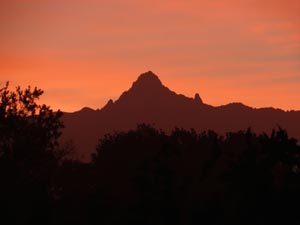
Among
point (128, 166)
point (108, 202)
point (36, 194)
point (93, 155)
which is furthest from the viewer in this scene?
point (93, 155)

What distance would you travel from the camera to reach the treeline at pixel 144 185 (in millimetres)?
27016

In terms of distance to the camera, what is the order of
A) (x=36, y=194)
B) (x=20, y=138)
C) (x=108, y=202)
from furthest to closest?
1. (x=108, y=202)
2. (x=20, y=138)
3. (x=36, y=194)

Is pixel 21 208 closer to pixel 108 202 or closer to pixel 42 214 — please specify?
pixel 42 214

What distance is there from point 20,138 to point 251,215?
1320cm

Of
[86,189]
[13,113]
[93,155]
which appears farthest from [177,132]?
[13,113]

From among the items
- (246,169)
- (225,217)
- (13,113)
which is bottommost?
(225,217)

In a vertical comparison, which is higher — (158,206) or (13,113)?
(13,113)

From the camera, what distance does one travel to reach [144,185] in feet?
115

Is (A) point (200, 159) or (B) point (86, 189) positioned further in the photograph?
(A) point (200, 159)

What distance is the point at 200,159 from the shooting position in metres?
54.8

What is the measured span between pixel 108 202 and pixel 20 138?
55.1 feet

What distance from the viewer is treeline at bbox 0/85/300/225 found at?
88.6 feet

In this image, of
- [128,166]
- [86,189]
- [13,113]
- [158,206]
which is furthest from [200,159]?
[13,113]

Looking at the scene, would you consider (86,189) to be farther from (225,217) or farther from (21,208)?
(21,208)
